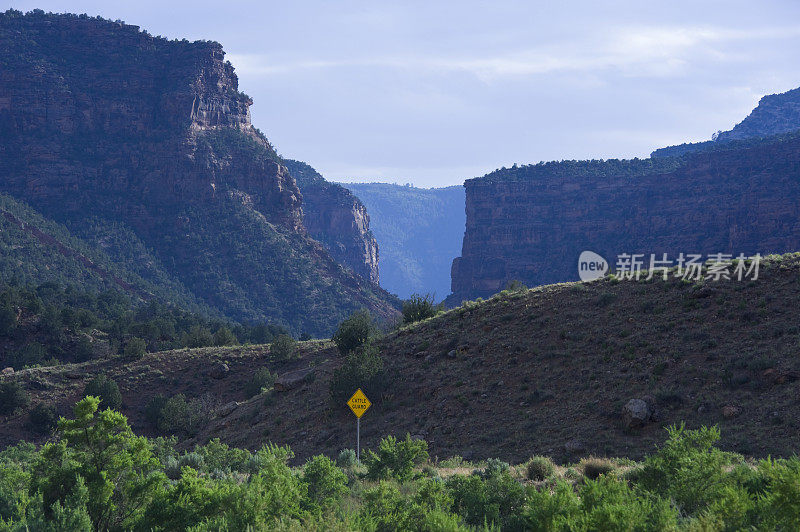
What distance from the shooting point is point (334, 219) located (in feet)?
570

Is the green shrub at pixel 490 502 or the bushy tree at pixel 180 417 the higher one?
the green shrub at pixel 490 502

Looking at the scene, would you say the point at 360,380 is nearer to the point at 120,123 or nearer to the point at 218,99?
the point at 120,123

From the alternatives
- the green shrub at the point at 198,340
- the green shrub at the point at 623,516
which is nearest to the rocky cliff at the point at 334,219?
the green shrub at the point at 198,340

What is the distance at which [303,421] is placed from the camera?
2752 cm

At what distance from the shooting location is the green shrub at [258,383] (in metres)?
36.5

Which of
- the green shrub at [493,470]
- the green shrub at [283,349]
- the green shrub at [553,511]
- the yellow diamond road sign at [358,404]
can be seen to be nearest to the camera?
the green shrub at [553,511]

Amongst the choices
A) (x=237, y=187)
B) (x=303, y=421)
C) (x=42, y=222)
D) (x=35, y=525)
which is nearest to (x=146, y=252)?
(x=42, y=222)

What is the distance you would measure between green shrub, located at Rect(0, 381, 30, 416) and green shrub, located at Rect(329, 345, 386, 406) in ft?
67.8

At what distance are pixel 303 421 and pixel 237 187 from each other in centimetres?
9227

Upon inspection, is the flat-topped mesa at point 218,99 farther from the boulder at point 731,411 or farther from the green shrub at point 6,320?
the boulder at point 731,411

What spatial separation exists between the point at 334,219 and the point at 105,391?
13768 centimetres

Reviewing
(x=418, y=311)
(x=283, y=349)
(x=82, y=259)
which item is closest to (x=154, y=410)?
(x=283, y=349)

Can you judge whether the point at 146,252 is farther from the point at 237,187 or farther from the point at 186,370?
the point at 186,370

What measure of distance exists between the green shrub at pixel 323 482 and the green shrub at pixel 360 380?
45.2 feet
